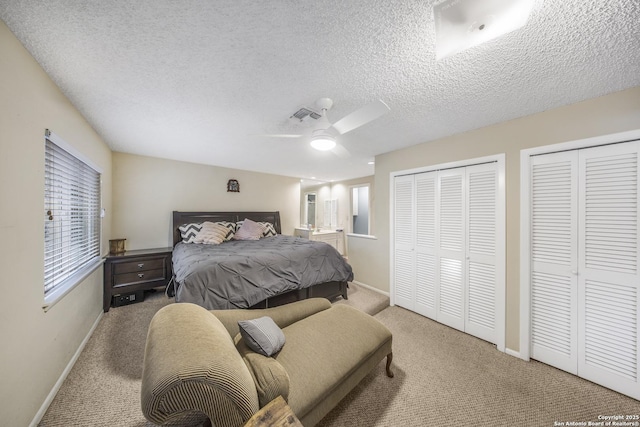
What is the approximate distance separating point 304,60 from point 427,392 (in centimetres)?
261

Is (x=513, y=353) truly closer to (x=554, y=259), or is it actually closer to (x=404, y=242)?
(x=554, y=259)

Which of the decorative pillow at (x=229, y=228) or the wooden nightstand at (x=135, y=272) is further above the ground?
the decorative pillow at (x=229, y=228)

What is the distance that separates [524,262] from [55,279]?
425 centimetres

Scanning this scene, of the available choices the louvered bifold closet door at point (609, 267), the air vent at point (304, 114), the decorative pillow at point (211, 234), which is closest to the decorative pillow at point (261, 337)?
the air vent at point (304, 114)

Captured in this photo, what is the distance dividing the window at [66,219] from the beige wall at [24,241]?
0.16 m

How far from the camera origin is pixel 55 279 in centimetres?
182

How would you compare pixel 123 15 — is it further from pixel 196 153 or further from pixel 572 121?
pixel 572 121

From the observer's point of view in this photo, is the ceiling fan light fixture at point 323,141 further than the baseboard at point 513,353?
No

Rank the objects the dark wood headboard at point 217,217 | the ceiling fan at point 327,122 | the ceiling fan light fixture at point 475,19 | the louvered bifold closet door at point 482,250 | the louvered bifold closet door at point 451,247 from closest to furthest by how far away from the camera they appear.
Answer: the ceiling fan light fixture at point 475,19, the ceiling fan at point 327,122, the louvered bifold closet door at point 482,250, the louvered bifold closet door at point 451,247, the dark wood headboard at point 217,217

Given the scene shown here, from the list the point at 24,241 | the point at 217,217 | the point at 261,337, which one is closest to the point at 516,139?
the point at 261,337

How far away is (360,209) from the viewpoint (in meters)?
6.88

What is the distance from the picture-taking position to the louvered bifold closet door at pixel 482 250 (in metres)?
2.40

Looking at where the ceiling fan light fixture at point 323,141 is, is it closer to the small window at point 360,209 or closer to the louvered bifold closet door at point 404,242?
the louvered bifold closet door at point 404,242

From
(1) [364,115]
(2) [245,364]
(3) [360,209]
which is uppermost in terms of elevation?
(1) [364,115]
